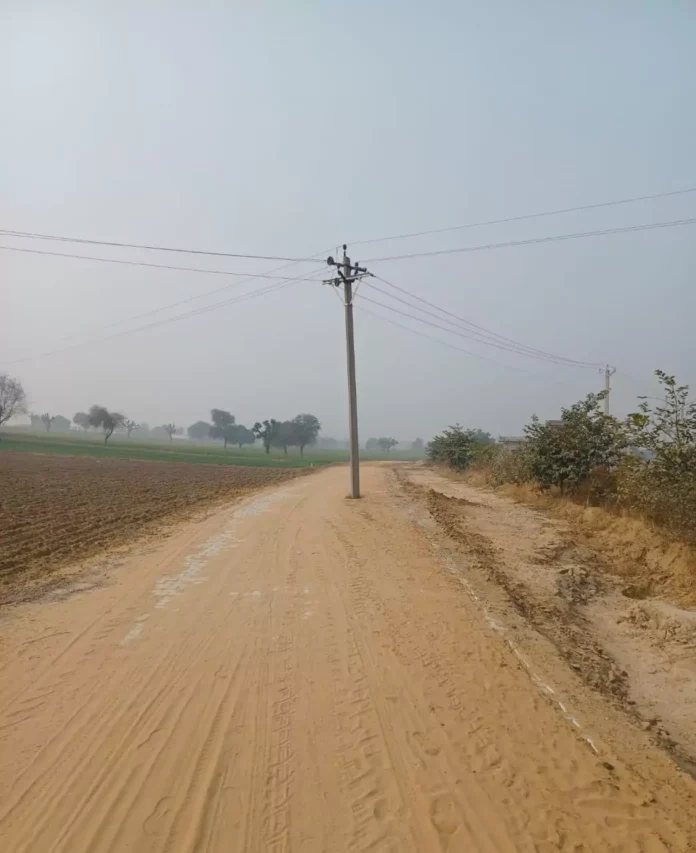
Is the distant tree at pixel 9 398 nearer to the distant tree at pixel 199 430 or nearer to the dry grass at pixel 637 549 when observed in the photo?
the dry grass at pixel 637 549

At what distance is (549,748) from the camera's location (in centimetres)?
346

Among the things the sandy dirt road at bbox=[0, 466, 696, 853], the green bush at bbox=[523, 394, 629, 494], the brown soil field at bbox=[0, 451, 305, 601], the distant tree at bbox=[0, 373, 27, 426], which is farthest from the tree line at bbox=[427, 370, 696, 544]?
the distant tree at bbox=[0, 373, 27, 426]

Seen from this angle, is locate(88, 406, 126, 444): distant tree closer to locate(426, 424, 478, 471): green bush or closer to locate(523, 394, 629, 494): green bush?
locate(426, 424, 478, 471): green bush

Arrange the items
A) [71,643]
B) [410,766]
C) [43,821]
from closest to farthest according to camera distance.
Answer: [43,821] < [410,766] < [71,643]

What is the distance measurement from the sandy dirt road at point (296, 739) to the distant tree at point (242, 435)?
132m

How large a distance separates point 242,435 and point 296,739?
448 feet

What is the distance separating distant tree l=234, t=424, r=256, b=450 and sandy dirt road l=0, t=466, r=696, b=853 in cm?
13189

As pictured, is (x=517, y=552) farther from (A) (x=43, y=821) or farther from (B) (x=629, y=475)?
(A) (x=43, y=821)

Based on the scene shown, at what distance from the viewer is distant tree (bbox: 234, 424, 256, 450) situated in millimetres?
136125

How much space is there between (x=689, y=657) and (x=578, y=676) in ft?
4.52

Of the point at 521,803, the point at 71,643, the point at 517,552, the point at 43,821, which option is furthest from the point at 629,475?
the point at 43,821

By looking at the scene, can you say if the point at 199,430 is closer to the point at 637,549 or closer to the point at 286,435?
the point at 286,435

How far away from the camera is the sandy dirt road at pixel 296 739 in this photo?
9.06 feet

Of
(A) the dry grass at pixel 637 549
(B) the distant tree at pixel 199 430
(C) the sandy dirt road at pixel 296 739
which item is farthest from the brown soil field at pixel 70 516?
(B) the distant tree at pixel 199 430
